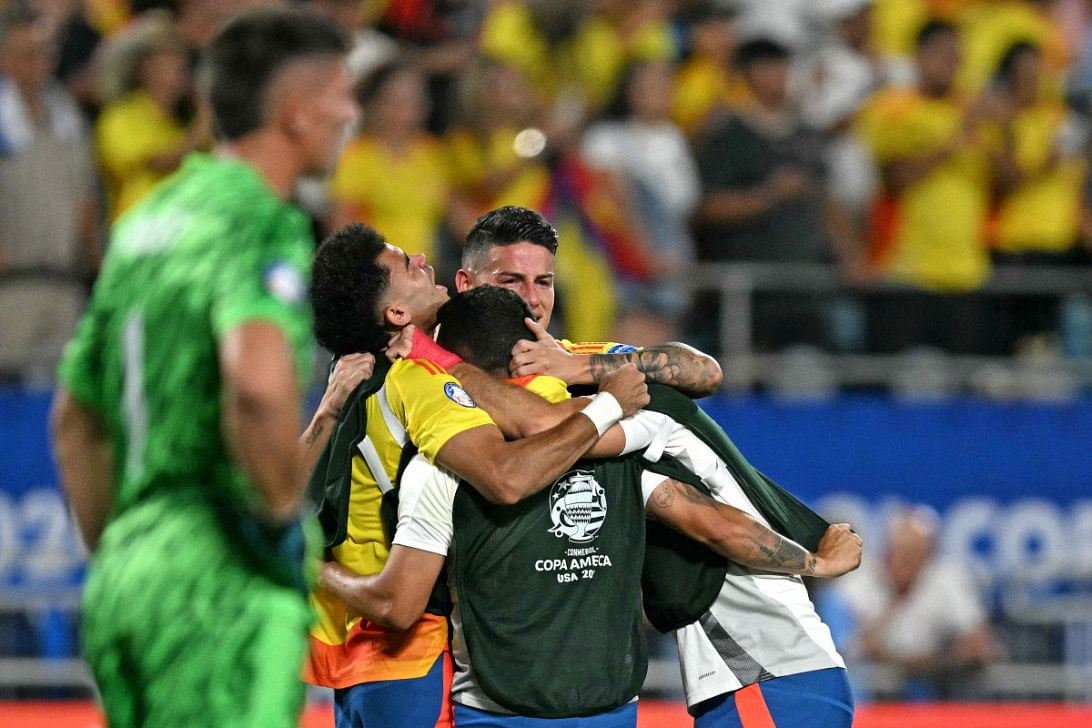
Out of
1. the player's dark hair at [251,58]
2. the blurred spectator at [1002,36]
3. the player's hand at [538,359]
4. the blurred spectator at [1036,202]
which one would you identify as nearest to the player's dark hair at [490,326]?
the player's hand at [538,359]

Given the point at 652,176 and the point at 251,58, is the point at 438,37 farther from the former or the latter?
the point at 251,58

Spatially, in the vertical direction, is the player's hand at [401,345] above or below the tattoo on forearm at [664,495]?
above

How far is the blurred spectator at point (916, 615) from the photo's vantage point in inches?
345

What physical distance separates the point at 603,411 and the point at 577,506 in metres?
0.27

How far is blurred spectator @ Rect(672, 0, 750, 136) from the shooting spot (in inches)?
404

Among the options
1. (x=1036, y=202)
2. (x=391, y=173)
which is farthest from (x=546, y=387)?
(x=1036, y=202)

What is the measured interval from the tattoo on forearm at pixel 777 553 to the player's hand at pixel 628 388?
464 mm

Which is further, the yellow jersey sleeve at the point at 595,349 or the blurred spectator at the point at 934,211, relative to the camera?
the blurred spectator at the point at 934,211

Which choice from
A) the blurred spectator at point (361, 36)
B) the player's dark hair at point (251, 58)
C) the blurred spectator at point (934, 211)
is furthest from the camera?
the blurred spectator at point (934, 211)

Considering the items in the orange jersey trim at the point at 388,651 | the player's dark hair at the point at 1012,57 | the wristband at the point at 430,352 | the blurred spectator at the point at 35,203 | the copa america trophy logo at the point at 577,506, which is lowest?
the orange jersey trim at the point at 388,651

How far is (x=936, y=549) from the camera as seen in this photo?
9109mm

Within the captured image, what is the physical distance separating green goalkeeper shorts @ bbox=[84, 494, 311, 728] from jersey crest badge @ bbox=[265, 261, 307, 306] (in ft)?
1.44

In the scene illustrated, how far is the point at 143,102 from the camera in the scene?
8633mm

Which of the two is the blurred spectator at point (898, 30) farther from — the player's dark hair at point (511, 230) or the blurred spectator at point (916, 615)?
the player's dark hair at point (511, 230)
